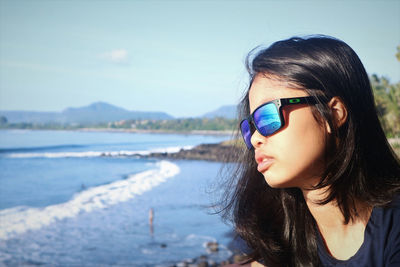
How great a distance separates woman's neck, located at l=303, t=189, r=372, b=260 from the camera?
122 cm

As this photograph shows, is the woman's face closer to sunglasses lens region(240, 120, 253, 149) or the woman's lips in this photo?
the woman's lips

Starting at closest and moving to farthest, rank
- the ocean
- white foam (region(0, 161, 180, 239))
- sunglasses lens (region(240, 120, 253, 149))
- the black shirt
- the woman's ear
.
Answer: the black shirt → the woman's ear → sunglasses lens (region(240, 120, 253, 149)) → the ocean → white foam (region(0, 161, 180, 239))

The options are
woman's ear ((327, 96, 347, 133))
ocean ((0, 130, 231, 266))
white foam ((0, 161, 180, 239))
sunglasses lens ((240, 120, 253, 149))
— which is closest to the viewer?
woman's ear ((327, 96, 347, 133))

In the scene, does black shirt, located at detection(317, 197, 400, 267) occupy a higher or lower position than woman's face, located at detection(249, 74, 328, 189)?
lower

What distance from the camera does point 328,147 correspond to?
122 cm

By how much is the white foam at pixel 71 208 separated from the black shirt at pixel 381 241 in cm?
1584

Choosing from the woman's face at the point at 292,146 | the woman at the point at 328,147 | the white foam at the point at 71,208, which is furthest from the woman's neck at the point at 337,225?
the white foam at the point at 71,208

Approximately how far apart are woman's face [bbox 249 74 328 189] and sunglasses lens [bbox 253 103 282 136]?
0.06 ft

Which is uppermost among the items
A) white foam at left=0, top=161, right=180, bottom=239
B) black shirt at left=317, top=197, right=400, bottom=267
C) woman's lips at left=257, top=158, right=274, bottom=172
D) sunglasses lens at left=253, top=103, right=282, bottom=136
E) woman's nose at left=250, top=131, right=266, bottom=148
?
sunglasses lens at left=253, top=103, right=282, bottom=136

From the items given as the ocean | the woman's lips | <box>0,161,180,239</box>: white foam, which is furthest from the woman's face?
<box>0,161,180,239</box>: white foam

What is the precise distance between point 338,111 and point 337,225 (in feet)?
1.32

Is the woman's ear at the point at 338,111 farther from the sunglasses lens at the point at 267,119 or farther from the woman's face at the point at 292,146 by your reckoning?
the sunglasses lens at the point at 267,119

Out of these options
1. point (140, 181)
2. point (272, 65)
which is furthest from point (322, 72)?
point (140, 181)

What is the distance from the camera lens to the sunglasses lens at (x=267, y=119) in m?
1.16
